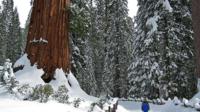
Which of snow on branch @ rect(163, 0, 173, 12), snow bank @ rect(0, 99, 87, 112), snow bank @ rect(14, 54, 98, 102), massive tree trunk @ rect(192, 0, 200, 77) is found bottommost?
snow bank @ rect(0, 99, 87, 112)

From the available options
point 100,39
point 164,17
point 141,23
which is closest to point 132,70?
point 141,23

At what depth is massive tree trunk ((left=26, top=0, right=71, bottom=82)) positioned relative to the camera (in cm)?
1231

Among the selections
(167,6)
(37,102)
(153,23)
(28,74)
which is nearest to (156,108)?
(153,23)

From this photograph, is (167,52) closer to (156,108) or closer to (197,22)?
(156,108)

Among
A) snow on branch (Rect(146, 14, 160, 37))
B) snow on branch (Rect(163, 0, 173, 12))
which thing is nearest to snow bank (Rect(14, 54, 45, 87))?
snow on branch (Rect(163, 0, 173, 12))

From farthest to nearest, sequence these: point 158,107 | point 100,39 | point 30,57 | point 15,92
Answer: point 100,39 < point 158,107 < point 30,57 < point 15,92

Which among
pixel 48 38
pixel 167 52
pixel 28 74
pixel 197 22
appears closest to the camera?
pixel 28 74

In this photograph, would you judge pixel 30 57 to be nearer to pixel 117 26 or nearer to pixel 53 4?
pixel 53 4

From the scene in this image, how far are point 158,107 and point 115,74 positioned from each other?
22.5 m

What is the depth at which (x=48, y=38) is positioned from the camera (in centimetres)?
1242

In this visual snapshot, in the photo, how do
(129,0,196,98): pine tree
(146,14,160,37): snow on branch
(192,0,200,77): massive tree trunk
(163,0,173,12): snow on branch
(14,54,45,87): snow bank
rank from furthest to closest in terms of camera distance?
(146,14,160,37): snow on branch → (129,0,196,98): pine tree → (163,0,173,12): snow on branch → (192,0,200,77): massive tree trunk → (14,54,45,87): snow bank

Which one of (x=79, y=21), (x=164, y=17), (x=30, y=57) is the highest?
(x=164, y=17)

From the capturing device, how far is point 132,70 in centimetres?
3725

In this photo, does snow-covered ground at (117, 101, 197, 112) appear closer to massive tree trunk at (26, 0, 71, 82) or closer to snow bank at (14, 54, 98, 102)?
snow bank at (14, 54, 98, 102)
